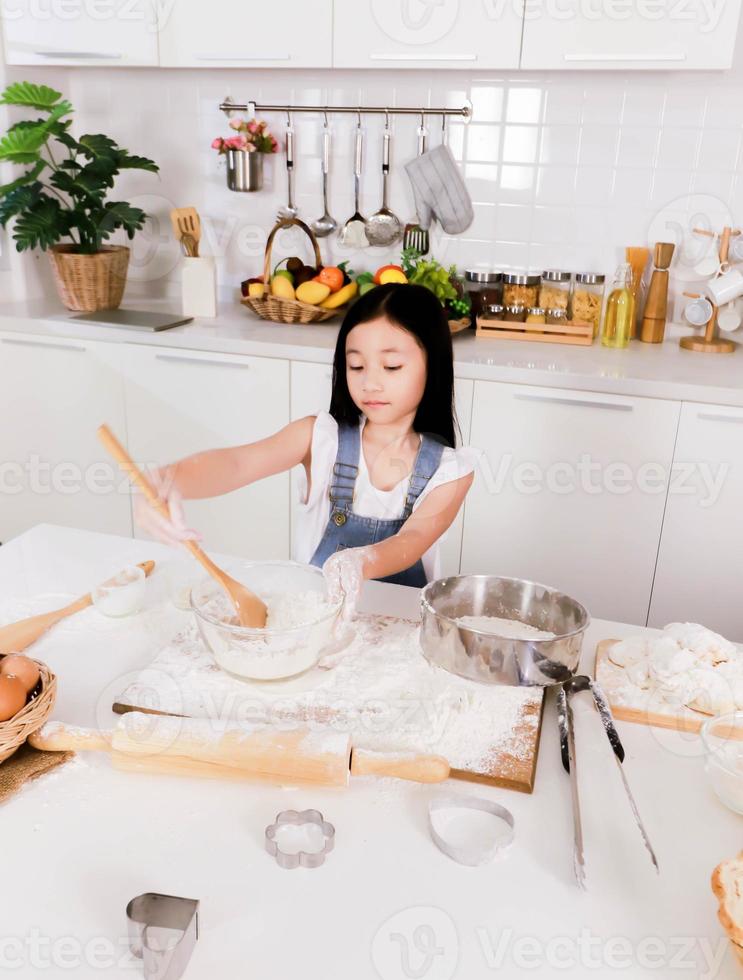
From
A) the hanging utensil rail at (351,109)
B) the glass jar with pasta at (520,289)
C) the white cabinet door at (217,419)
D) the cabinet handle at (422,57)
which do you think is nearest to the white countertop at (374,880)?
the white cabinet door at (217,419)

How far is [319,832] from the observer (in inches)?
31.1

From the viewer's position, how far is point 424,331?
4.63 ft

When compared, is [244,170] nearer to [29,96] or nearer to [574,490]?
[29,96]

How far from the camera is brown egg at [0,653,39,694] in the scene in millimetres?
871

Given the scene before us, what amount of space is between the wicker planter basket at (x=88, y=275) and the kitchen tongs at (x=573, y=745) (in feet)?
6.87

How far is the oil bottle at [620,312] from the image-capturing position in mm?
2424

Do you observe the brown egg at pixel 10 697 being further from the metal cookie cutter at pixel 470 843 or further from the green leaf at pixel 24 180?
the green leaf at pixel 24 180

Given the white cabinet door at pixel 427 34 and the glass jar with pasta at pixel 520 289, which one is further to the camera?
the glass jar with pasta at pixel 520 289

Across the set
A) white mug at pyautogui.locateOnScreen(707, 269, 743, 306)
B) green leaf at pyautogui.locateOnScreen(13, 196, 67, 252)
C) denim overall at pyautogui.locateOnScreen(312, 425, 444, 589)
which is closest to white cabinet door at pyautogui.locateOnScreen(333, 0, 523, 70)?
white mug at pyautogui.locateOnScreen(707, 269, 743, 306)

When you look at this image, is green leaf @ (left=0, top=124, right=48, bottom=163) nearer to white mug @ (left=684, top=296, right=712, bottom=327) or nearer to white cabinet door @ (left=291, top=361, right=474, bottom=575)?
white cabinet door @ (left=291, top=361, right=474, bottom=575)

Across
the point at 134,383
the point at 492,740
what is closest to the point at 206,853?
the point at 492,740

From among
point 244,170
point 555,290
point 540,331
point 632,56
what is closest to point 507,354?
point 540,331

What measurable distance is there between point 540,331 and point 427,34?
82cm

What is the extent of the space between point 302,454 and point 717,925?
108cm
